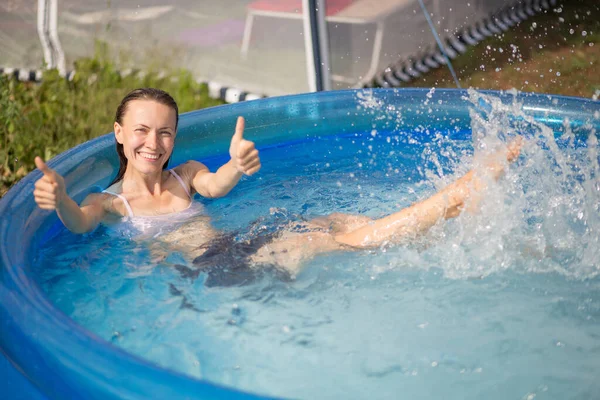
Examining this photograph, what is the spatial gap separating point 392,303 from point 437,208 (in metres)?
0.34

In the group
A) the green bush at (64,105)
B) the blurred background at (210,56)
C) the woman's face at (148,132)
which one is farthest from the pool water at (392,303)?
the blurred background at (210,56)

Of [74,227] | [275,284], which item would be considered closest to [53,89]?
[74,227]

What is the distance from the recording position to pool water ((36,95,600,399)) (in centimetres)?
209

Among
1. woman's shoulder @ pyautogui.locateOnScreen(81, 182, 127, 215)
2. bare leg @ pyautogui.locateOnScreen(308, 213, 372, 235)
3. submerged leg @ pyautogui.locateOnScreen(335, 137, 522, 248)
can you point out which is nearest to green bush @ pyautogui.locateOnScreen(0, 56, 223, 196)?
woman's shoulder @ pyautogui.locateOnScreen(81, 182, 127, 215)

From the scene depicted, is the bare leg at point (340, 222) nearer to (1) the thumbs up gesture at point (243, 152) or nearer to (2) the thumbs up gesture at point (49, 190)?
(1) the thumbs up gesture at point (243, 152)

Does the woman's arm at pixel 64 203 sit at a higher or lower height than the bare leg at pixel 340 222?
higher

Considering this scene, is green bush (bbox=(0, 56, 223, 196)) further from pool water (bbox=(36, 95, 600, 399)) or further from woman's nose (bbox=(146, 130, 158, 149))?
woman's nose (bbox=(146, 130, 158, 149))

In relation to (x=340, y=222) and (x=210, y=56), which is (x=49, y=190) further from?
(x=210, y=56)

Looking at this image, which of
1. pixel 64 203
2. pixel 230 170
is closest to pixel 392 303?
pixel 230 170

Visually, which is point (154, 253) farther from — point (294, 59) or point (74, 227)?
point (294, 59)

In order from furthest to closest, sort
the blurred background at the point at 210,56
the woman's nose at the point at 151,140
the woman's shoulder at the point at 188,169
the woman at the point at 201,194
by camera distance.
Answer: the blurred background at the point at 210,56 < the woman's shoulder at the point at 188,169 < the woman's nose at the point at 151,140 < the woman at the point at 201,194

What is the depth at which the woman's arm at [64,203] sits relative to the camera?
234 centimetres

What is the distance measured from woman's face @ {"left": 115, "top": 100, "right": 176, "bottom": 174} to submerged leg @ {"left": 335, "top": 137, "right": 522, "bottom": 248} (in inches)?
31.4

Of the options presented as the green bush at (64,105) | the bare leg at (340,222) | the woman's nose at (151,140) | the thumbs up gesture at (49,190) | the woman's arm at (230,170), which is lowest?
the bare leg at (340,222)
